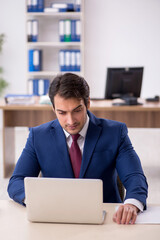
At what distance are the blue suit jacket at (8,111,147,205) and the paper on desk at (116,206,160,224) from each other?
0.23m

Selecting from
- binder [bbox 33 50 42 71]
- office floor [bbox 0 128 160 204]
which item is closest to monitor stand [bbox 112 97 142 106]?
office floor [bbox 0 128 160 204]

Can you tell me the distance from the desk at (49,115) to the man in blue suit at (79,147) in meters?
2.14

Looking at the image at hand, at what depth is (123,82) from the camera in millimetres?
4426

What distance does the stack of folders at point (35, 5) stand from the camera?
250 inches

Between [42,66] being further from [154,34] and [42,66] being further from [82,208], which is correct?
[82,208]

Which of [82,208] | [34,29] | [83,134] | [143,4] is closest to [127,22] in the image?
[143,4]

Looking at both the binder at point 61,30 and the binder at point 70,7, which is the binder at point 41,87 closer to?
the binder at point 61,30

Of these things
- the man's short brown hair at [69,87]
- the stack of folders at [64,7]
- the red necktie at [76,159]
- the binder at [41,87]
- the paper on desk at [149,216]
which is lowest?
the binder at [41,87]

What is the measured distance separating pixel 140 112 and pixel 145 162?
35.1 inches

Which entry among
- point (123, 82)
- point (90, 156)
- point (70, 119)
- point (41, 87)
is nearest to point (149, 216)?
point (90, 156)

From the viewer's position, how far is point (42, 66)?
22.3ft

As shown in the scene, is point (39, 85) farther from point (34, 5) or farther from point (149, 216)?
point (149, 216)

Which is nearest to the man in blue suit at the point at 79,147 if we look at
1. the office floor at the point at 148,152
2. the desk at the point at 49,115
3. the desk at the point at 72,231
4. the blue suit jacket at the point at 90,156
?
the blue suit jacket at the point at 90,156

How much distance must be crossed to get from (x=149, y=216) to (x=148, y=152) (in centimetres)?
396
